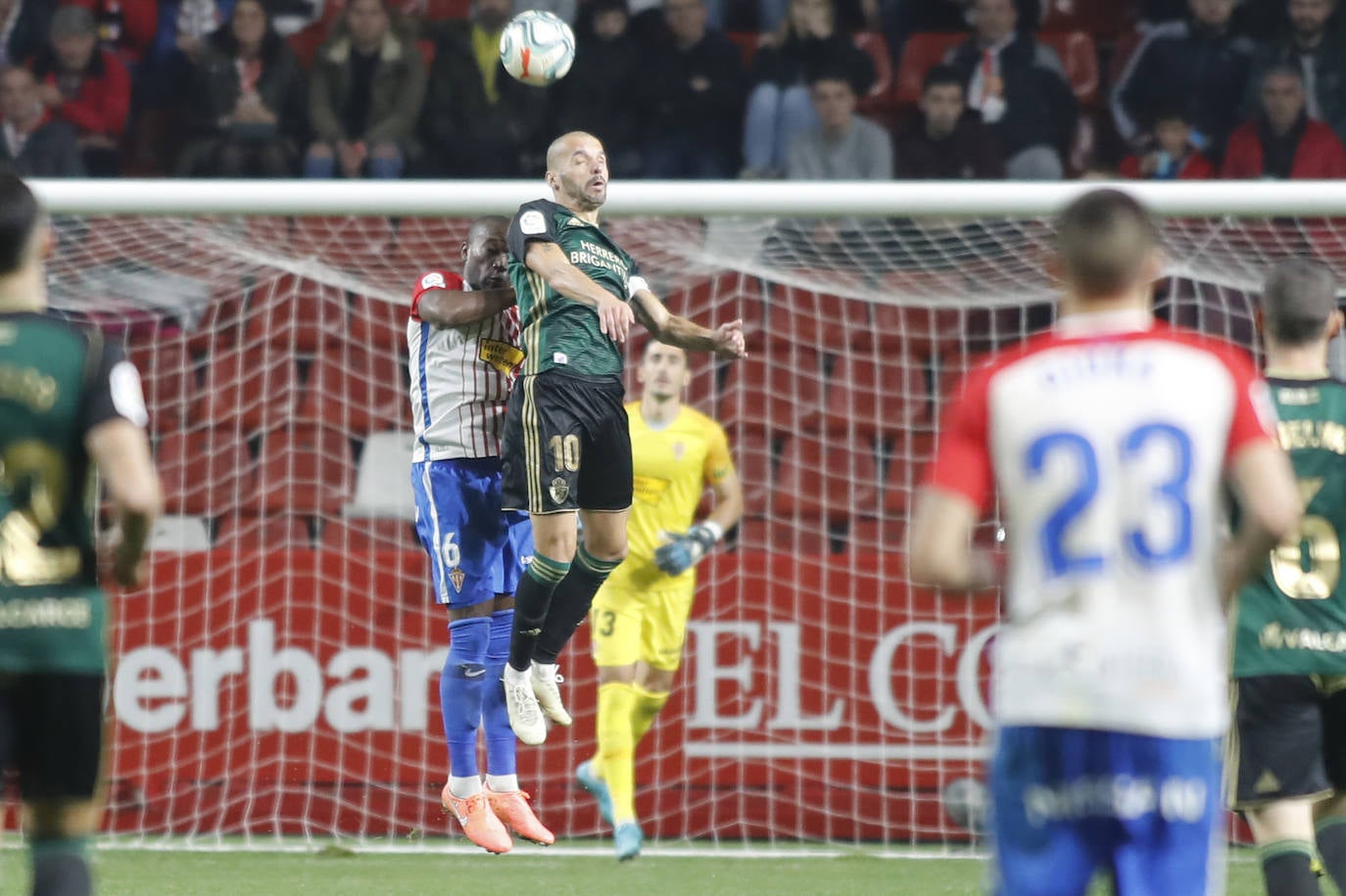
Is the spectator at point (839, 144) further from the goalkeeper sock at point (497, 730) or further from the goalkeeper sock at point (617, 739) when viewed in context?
the goalkeeper sock at point (497, 730)

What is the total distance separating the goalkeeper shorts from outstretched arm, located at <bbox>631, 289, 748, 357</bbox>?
275 centimetres

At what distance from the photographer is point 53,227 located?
34.3 ft

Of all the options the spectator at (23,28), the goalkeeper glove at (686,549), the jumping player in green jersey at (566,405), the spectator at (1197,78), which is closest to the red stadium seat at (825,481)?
the goalkeeper glove at (686,549)

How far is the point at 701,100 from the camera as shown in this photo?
473 inches

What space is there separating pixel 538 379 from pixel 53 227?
4.75 meters

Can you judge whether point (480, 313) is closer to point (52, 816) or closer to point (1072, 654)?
point (52, 816)

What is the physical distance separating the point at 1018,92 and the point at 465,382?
5.53m

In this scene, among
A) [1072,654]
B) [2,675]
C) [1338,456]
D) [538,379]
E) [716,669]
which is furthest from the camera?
[716,669]

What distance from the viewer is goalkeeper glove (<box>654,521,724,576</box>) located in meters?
9.08

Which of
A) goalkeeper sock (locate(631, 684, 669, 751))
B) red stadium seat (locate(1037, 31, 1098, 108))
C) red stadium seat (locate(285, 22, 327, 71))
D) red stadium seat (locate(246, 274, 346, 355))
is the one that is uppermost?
red stadium seat (locate(285, 22, 327, 71))

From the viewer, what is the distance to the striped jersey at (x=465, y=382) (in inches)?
296

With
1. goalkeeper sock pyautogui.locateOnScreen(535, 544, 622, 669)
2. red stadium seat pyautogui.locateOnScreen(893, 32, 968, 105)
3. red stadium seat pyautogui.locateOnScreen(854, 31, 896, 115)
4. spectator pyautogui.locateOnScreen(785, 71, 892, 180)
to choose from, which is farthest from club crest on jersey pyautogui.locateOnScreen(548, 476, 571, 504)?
red stadium seat pyautogui.locateOnScreen(893, 32, 968, 105)

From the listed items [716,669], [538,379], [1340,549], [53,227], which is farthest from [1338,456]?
[53,227]

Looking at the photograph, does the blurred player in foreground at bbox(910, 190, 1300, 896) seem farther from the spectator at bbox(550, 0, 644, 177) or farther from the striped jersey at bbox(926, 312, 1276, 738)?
the spectator at bbox(550, 0, 644, 177)
